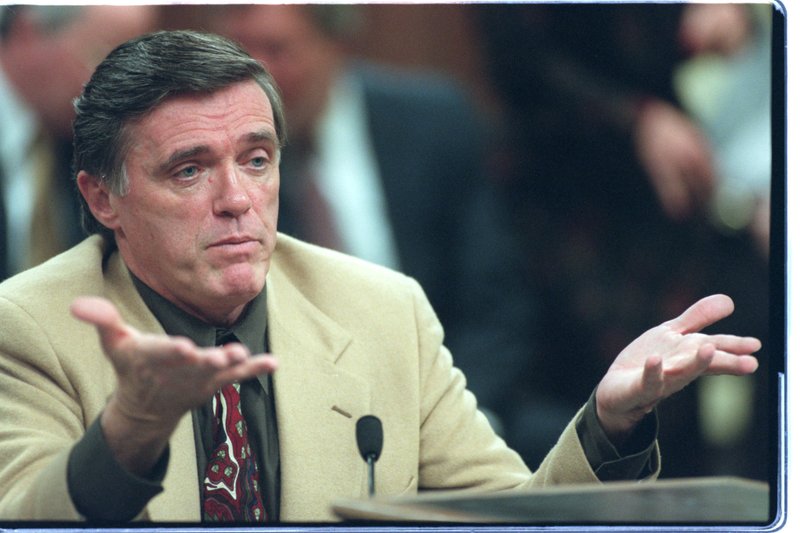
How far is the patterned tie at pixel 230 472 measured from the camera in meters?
3.11

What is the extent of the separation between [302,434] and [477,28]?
1238 mm

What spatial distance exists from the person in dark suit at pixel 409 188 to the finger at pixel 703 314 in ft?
1.52

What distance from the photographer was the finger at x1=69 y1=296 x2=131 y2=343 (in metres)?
2.42

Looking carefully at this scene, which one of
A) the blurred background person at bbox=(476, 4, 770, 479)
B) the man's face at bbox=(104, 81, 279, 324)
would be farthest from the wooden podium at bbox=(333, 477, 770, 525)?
the man's face at bbox=(104, 81, 279, 324)

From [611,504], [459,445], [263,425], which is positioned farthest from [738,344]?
[263,425]

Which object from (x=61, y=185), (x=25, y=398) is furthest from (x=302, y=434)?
(x=61, y=185)

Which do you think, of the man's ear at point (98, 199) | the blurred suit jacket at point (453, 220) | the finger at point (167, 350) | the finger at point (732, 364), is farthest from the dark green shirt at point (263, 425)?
the finger at point (167, 350)

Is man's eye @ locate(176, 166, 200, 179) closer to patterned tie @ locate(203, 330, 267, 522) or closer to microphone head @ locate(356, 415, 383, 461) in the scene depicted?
patterned tie @ locate(203, 330, 267, 522)

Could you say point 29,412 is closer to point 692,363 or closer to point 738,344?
point 692,363

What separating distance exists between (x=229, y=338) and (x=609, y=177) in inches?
48.9

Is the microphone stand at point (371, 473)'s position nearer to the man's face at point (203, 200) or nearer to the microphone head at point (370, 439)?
the microphone head at point (370, 439)

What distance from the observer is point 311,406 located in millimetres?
3254
